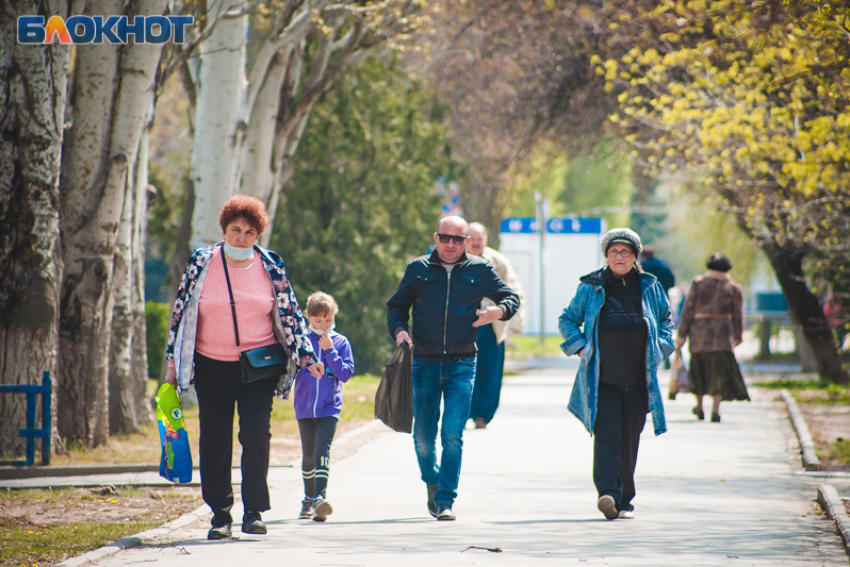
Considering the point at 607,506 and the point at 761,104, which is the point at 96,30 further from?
the point at 761,104

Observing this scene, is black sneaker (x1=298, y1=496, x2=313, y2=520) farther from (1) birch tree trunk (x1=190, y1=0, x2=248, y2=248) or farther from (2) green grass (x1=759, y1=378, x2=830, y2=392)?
(2) green grass (x1=759, y1=378, x2=830, y2=392)

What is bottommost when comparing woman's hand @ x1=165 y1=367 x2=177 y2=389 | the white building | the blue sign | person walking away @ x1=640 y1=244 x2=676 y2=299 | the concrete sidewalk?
the concrete sidewalk

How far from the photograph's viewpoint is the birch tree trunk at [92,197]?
11.7m

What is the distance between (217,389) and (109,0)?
5.06 meters

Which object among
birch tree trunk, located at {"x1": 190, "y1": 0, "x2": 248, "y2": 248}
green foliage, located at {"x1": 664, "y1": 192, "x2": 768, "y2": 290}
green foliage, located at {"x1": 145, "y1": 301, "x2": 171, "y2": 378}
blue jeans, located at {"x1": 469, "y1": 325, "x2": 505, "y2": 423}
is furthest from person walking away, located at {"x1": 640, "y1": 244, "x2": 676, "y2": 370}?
green foliage, located at {"x1": 664, "y1": 192, "x2": 768, "y2": 290}

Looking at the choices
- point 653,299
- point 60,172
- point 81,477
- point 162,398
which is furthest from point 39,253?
point 653,299

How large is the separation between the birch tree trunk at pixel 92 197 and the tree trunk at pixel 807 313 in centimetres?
1308

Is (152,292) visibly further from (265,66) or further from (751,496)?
(751,496)

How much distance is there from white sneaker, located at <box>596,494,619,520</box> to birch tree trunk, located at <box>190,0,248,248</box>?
804 cm

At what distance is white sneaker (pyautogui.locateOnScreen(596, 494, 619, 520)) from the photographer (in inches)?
333

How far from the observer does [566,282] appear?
4594 cm

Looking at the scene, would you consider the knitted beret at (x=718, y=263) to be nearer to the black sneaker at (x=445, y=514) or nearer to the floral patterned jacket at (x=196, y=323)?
the black sneaker at (x=445, y=514)

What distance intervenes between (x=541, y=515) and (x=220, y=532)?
214 cm

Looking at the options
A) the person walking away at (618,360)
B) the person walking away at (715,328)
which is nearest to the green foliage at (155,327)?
the person walking away at (715,328)
